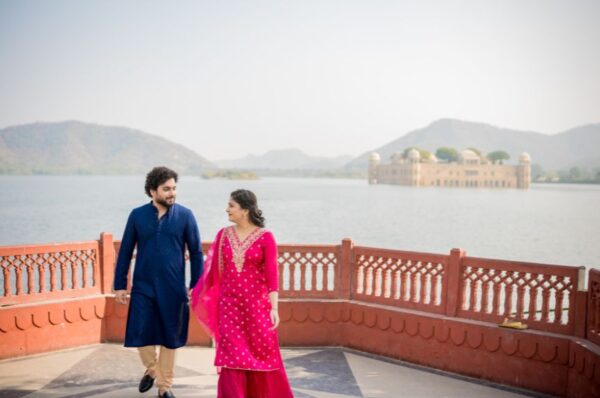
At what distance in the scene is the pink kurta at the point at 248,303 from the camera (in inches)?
163

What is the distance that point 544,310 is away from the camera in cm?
561

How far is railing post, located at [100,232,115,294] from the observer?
6625 mm

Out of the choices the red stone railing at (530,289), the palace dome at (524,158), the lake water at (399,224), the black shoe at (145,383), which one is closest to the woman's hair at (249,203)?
the black shoe at (145,383)

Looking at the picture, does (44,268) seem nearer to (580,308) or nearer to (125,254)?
(125,254)

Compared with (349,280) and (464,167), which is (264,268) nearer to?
(349,280)

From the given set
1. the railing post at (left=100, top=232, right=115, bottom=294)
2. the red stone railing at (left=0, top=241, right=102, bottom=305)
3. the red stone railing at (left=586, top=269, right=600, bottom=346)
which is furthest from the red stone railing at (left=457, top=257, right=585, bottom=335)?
the red stone railing at (left=0, top=241, right=102, bottom=305)

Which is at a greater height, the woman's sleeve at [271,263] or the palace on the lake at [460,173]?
the palace on the lake at [460,173]

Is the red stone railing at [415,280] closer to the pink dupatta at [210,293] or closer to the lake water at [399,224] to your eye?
the pink dupatta at [210,293]

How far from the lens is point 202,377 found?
5523mm

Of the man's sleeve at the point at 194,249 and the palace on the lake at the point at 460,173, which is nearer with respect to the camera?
the man's sleeve at the point at 194,249

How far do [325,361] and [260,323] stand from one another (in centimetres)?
226

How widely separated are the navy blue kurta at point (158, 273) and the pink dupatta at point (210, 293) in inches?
7.4

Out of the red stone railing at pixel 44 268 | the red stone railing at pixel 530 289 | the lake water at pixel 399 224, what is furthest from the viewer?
the lake water at pixel 399 224

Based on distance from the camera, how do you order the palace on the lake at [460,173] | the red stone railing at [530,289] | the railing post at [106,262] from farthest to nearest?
the palace on the lake at [460,173]
the railing post at [106,262]
the red stone railing at [530,289]
